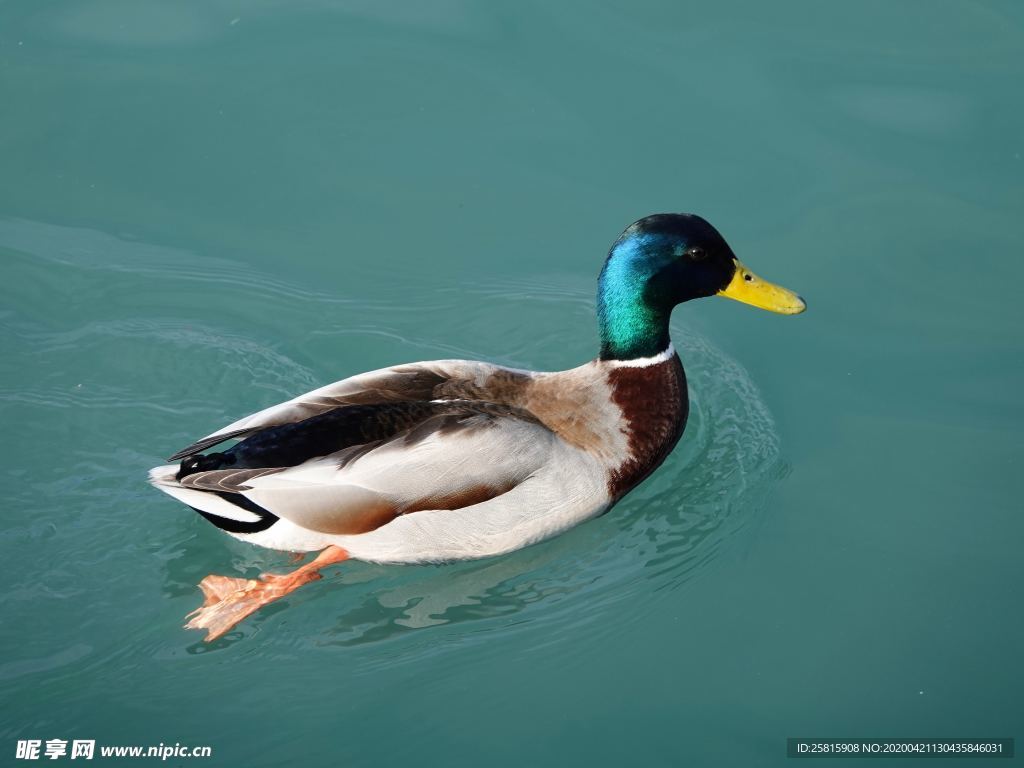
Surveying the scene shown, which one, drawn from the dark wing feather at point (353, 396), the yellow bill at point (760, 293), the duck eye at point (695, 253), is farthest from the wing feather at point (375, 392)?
the yellow bill at point (760, 293)

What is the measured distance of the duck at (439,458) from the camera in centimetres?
559

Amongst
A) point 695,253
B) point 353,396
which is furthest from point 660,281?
point 353,396

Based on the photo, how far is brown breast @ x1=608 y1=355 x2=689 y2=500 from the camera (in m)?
6.22

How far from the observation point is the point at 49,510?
5938 mm

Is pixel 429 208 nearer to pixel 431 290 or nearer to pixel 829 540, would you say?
pixel 431 290

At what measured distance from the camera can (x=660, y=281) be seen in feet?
20.5

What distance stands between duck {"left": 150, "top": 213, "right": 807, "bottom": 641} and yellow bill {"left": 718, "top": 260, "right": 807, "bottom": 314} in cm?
4

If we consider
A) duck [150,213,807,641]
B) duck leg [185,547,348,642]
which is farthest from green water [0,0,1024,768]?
duck [150,213,807,641]

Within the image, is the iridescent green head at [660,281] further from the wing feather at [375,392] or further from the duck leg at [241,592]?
the duck leg at [241,592]

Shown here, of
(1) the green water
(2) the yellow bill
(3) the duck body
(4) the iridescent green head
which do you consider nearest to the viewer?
(1) the green water

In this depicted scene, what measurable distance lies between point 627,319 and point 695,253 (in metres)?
0.47

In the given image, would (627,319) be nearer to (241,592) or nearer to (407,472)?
(407,472)

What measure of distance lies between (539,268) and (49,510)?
10.7 ft

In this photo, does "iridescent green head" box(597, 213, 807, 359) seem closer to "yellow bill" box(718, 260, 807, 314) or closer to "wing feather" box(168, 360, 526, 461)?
"yellow bill" box(718, 260, 807, 314)
